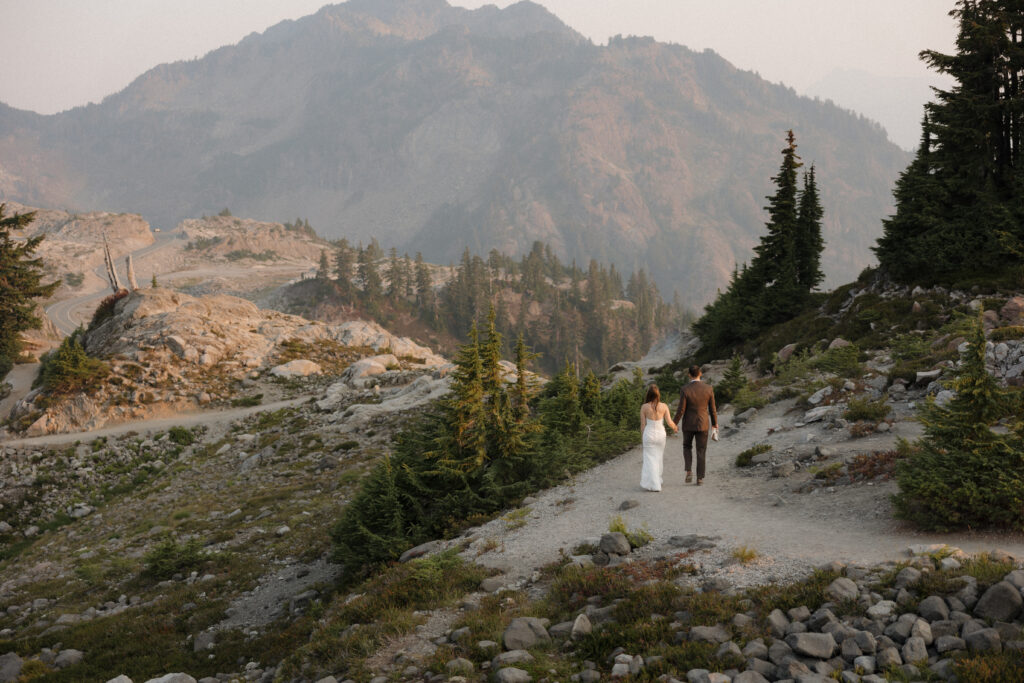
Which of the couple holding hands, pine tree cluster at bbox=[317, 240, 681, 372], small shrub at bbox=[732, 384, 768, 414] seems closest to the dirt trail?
the couple holding hands

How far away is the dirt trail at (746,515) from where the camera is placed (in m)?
8.53

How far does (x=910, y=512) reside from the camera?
8.89 metres

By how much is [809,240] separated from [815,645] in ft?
142

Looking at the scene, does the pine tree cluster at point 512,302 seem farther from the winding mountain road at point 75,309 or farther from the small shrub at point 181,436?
the small shrub at point 181,436

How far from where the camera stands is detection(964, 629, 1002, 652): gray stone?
5383 mm

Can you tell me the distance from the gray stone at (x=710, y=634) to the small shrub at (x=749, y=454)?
8410mm

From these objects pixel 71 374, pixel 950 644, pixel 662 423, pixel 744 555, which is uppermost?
pixel 662 423

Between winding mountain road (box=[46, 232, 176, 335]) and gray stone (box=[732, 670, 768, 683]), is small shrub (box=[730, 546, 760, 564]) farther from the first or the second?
winding mountain road (box=[46, 232, 176, 335])

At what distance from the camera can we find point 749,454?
14.5 m

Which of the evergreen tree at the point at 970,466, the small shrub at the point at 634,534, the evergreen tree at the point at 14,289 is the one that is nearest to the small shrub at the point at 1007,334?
the evergreen tree at the point at 970,466

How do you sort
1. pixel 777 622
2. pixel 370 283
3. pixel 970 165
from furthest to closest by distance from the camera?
pixel 370 283 < pixel 970 165 < pixel 777 622

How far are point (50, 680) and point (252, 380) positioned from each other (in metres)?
33.9

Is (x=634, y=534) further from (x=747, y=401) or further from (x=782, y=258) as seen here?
(x=782, y=258)

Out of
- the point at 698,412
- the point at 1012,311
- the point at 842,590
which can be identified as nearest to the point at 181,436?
the point at 698,412
